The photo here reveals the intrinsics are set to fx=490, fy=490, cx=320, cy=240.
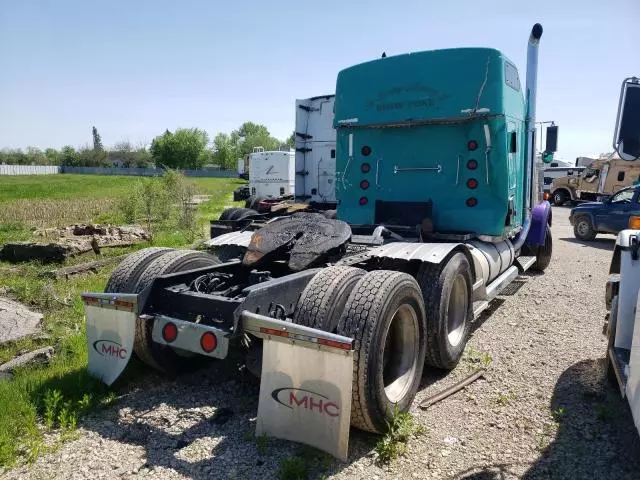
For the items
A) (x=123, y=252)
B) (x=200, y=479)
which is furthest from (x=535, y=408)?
(x=123, y=252)

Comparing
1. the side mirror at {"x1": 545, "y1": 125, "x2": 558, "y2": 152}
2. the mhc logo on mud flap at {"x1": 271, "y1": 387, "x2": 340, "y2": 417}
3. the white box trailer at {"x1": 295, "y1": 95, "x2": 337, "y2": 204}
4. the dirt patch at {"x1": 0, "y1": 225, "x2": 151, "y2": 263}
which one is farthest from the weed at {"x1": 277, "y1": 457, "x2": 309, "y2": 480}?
the white box trailer at {"x1": 295, "y1": 95, "x2": 337, "y2": 204}

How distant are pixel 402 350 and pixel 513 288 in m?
4.81

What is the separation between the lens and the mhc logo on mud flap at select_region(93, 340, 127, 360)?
3896mm

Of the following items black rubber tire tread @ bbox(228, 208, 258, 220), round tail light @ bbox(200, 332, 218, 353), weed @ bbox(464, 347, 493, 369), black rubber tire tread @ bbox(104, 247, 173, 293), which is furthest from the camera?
black rubber tire tread @ bbox(228, 208, 258, 220)

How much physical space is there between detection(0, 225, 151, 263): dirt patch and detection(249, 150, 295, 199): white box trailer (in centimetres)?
813

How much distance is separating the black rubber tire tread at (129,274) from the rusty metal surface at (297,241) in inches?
→ 35.5

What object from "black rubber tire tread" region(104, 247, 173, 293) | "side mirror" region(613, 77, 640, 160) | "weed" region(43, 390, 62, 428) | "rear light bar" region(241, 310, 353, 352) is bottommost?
"weed" region(43, 390, 62, 428)

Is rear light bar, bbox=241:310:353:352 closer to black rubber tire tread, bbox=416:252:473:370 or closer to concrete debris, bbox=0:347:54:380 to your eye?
black rubber tire tread, bbox=416:252:473:370

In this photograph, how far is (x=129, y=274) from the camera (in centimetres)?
434

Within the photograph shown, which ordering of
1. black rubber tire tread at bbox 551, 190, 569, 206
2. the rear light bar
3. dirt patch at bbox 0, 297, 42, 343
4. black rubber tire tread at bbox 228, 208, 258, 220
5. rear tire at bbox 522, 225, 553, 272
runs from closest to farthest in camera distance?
1. the rear light bar
2. dirt patch at bbox 0, 297, 42, 343
3. rear tire at bbox 522, 225, 553, 272
4. black rubber tire tread at bbox 228, 208, 258, 220
5. black rubber tire tread at bbox 551, 190, 569, 206

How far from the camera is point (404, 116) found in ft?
20.6

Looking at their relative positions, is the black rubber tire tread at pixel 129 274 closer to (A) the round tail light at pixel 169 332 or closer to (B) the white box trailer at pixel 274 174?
(A) the round tail light at pixel 169 332

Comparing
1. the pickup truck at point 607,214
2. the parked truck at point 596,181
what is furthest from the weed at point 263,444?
the parked truck at point 596,181

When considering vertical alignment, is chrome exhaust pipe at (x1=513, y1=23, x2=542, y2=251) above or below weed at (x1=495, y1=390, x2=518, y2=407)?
above
